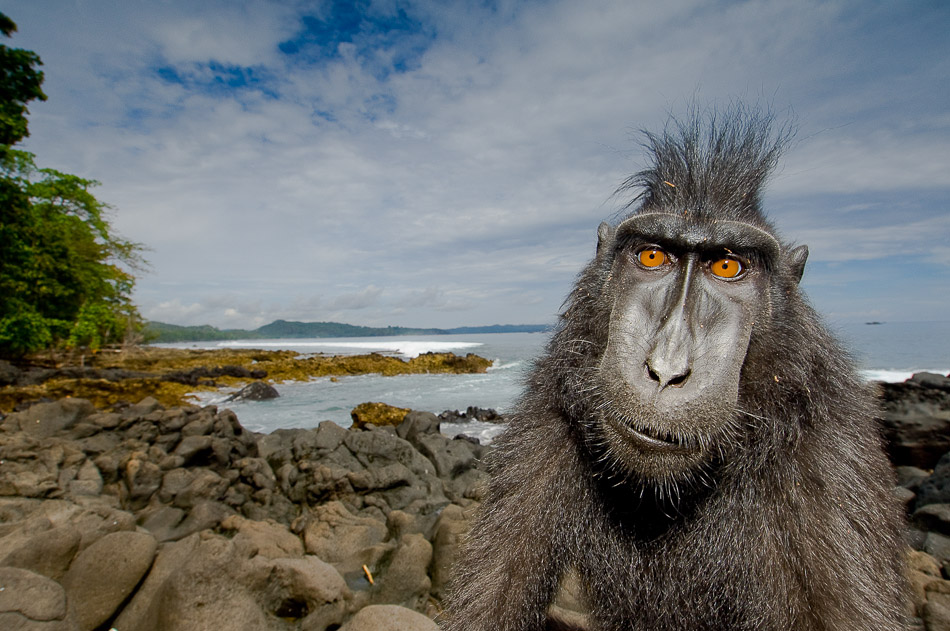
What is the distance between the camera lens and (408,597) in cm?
470

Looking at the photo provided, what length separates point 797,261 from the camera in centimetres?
261

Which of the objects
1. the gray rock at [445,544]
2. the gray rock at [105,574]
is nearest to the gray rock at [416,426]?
the gray rock at [445,544]

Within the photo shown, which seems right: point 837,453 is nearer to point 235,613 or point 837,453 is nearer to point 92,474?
point 235,613

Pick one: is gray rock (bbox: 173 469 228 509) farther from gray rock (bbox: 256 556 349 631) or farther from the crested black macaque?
the crested black macaque

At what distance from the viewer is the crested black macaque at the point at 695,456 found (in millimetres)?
2105

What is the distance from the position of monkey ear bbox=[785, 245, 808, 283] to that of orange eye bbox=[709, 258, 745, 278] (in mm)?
412

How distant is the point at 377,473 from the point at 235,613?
173 inches

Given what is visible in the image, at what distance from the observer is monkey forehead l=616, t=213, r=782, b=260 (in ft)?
7.70

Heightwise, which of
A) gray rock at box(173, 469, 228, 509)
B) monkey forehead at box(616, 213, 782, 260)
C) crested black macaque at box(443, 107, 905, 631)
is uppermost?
monkey forehead at box(616, 213, 782, 260)

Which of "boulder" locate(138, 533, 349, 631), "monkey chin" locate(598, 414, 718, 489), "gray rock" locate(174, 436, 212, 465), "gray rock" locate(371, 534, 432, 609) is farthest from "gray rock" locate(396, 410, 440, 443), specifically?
"monkey chin" locate(598, 414, 718, 489)

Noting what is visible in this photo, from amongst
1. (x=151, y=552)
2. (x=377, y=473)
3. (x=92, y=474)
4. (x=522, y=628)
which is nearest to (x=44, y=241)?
(x=92, y=474)

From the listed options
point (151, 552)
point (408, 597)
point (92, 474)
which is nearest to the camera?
point (151, 552)

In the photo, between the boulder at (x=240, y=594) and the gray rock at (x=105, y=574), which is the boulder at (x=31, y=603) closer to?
the gray rock at (x=105, y=574)

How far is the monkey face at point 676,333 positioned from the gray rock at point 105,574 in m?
4.12
